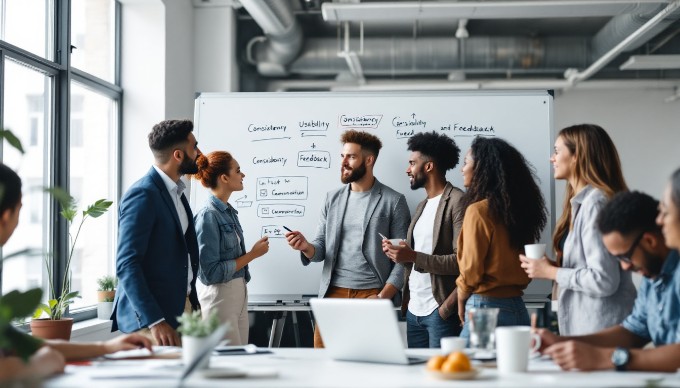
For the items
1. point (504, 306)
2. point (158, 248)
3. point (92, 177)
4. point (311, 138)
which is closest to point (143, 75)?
point (92, 177)

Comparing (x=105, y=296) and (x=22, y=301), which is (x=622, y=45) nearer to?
(x=105, y=296)

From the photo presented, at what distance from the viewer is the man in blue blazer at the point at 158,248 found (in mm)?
3131

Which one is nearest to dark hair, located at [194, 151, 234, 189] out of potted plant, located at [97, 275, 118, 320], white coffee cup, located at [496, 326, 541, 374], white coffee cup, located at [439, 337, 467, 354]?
potted plant, located at [97, 275, 118, 320]

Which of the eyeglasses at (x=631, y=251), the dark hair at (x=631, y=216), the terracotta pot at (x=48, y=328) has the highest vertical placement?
the dark hair at (x=631, y=216)

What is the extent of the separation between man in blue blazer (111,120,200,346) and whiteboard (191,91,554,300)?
1092mm

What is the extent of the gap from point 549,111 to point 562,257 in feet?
5.30

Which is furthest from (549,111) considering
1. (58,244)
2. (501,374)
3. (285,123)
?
(58,244)

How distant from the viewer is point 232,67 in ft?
23.4

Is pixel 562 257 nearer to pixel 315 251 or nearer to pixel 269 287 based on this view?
pixel 315 251

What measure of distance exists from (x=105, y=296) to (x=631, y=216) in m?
4.03

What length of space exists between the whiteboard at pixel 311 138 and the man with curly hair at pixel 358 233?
0.30 m

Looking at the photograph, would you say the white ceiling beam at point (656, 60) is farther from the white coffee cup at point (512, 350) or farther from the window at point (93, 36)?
the white coffee cup at point (512, 350)

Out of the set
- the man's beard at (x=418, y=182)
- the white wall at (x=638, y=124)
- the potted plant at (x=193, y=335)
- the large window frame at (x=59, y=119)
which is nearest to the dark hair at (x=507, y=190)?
the man's beard at (x=418, y=182)

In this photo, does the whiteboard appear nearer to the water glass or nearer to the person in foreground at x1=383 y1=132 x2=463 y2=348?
Answer: the person in foreground at x1=383 y1=132 x2=463 y2=348
